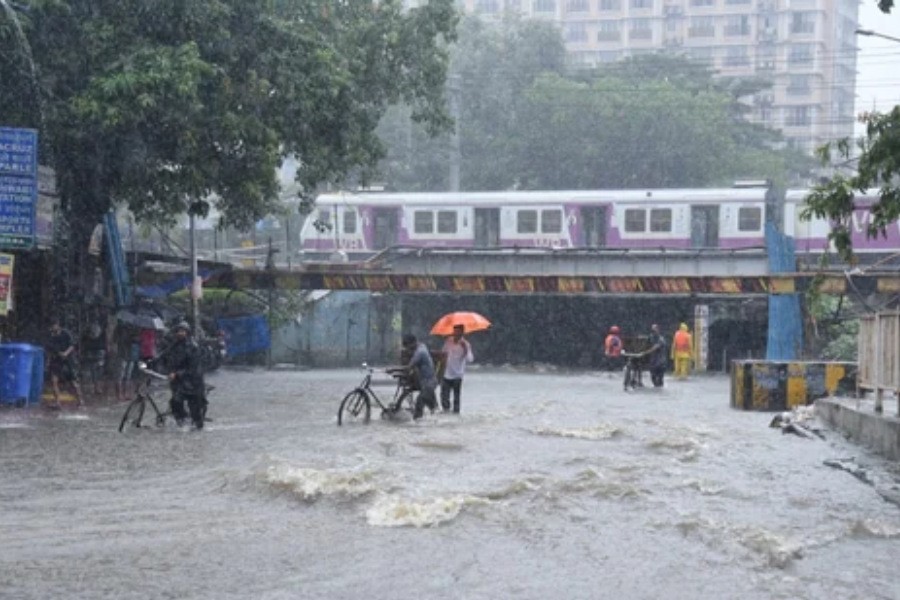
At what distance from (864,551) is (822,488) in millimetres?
3529

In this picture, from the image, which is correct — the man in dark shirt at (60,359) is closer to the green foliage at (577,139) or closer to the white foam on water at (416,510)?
the white foam on water at (416,510)

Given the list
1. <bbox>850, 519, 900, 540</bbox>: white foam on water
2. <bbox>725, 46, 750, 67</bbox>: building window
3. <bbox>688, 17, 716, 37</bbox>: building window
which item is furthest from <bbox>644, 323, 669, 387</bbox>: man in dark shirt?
<bbox>688, 17, 716, 37</bbox>: building window

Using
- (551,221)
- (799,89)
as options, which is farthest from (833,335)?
(799,89)

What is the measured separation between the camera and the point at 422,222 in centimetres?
4259

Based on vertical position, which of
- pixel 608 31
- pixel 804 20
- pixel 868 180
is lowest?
pixel 868 180

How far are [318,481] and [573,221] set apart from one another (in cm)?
2939

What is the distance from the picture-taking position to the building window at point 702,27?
100438 millimetres

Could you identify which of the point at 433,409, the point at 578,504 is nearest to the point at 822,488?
the point at 578,504

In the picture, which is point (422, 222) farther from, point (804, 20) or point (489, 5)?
point (489, 5)

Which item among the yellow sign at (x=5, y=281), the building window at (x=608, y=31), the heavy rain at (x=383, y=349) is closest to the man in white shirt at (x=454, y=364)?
the heavy rain at (x=383, y=349)

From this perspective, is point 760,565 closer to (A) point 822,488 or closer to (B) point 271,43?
(A) point 822,488

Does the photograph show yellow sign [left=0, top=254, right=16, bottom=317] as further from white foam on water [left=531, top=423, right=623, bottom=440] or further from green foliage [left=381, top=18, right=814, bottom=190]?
green foliage [left=381, top=18, right=814, bottom=190]

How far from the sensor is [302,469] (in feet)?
43.2

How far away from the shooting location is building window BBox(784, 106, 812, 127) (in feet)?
326
